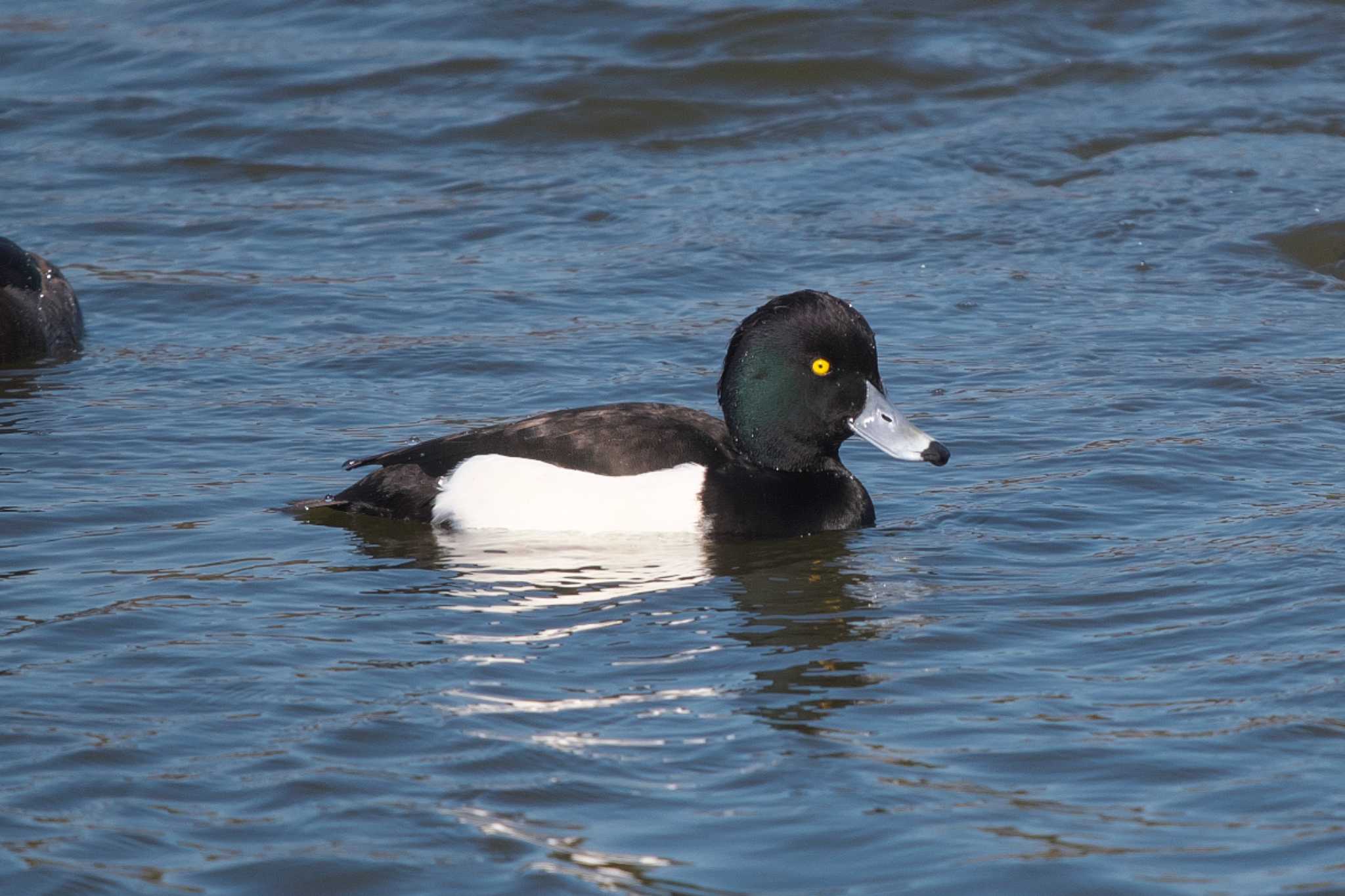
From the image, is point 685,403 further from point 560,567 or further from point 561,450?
point 560,567

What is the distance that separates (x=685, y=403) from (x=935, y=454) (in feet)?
5.97

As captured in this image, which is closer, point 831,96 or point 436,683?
point 436,683

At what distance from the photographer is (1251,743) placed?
15.1 feet

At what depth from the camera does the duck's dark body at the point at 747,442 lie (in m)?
6.51

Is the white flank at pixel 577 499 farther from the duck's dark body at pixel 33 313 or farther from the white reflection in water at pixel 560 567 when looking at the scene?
the duck's dark body at pixel 33 313

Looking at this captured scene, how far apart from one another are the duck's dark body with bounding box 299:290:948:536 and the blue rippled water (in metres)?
0.20

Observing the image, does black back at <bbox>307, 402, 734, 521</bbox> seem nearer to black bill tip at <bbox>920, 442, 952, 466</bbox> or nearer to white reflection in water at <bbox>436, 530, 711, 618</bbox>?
white reflection in water at <bbox>436, 530, 711, 618</bbox>

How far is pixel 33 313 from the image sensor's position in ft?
30.1

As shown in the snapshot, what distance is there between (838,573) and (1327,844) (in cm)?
236

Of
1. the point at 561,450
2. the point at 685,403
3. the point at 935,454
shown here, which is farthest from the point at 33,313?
the point at 935,454

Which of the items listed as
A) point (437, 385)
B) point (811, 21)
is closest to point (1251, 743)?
point (437, 385)

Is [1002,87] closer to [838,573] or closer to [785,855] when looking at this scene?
[838,573]

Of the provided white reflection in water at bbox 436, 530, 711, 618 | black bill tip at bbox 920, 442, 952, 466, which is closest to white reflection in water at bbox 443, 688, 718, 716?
white reflection in water at bbox 436, 530, 711, 618

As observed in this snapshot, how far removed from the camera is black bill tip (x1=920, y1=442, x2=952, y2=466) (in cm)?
655
